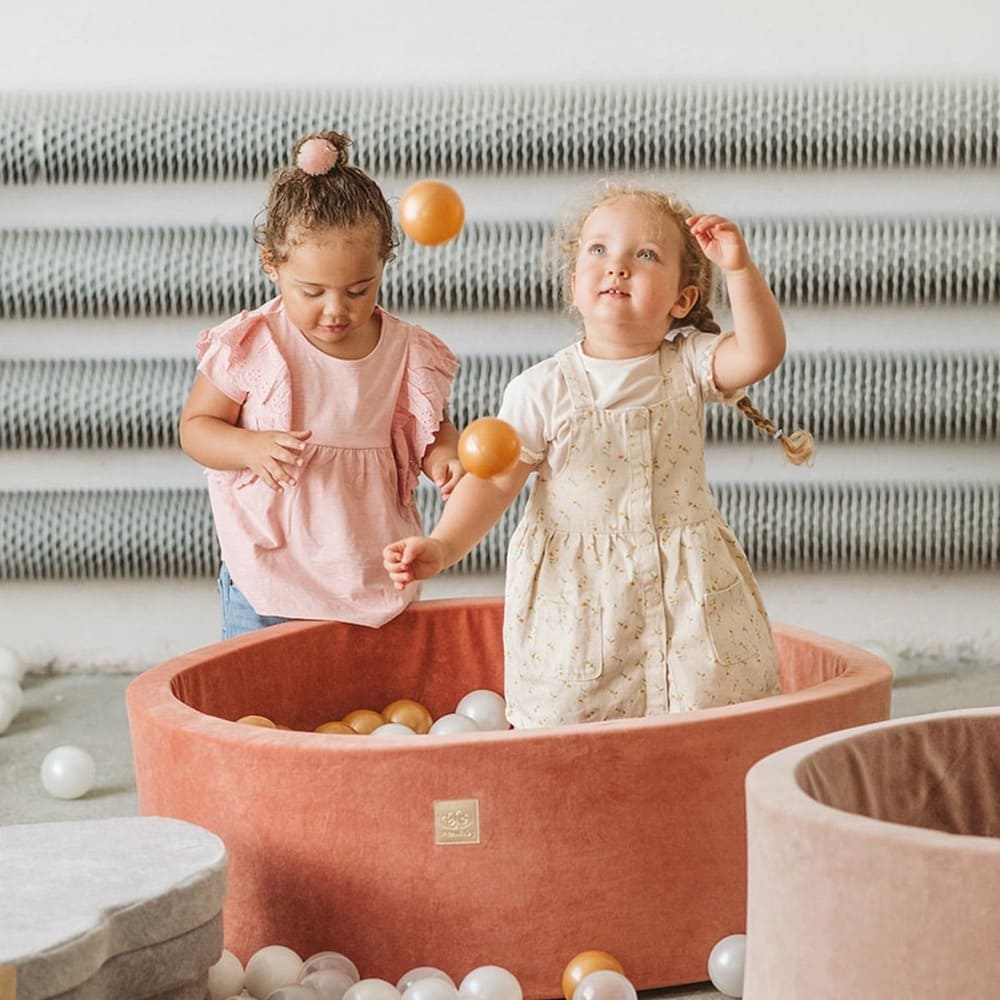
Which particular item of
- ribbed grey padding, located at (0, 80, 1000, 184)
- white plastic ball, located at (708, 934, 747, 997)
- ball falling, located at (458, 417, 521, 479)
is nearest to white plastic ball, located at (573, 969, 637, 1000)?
white plastic ball, located at (708, 934, 747, 997)

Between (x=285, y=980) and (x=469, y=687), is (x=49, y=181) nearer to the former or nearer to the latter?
(x=469, y=687)

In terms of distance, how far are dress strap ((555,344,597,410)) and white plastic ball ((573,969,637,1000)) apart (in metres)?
0.56

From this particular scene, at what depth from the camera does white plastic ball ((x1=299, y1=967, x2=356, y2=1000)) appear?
4.41 ft

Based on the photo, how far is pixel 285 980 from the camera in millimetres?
1361

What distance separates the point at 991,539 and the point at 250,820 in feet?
5.32

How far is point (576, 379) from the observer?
5.39ft

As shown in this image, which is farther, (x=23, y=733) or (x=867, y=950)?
(x=23, y=733)

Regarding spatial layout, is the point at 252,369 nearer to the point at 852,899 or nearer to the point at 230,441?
the point at 230,441

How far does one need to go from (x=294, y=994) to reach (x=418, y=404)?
2.63 feet

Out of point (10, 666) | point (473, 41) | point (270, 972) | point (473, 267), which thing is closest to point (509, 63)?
point (473, 41)

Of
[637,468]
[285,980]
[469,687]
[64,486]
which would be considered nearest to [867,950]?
[285,980]

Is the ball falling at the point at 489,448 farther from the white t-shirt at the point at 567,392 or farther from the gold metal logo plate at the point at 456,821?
the gold metal logo plate at the point at 456,821

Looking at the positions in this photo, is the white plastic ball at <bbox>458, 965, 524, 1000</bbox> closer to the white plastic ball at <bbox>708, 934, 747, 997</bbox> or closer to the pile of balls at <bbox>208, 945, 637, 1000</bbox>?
the pile of balls at <bbox>208, 945, 637, 1000</bbox>

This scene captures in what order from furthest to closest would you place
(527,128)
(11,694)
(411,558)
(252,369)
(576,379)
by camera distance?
(527,128) < (11,694) < (252,369) < (576,379) < (411,558)
